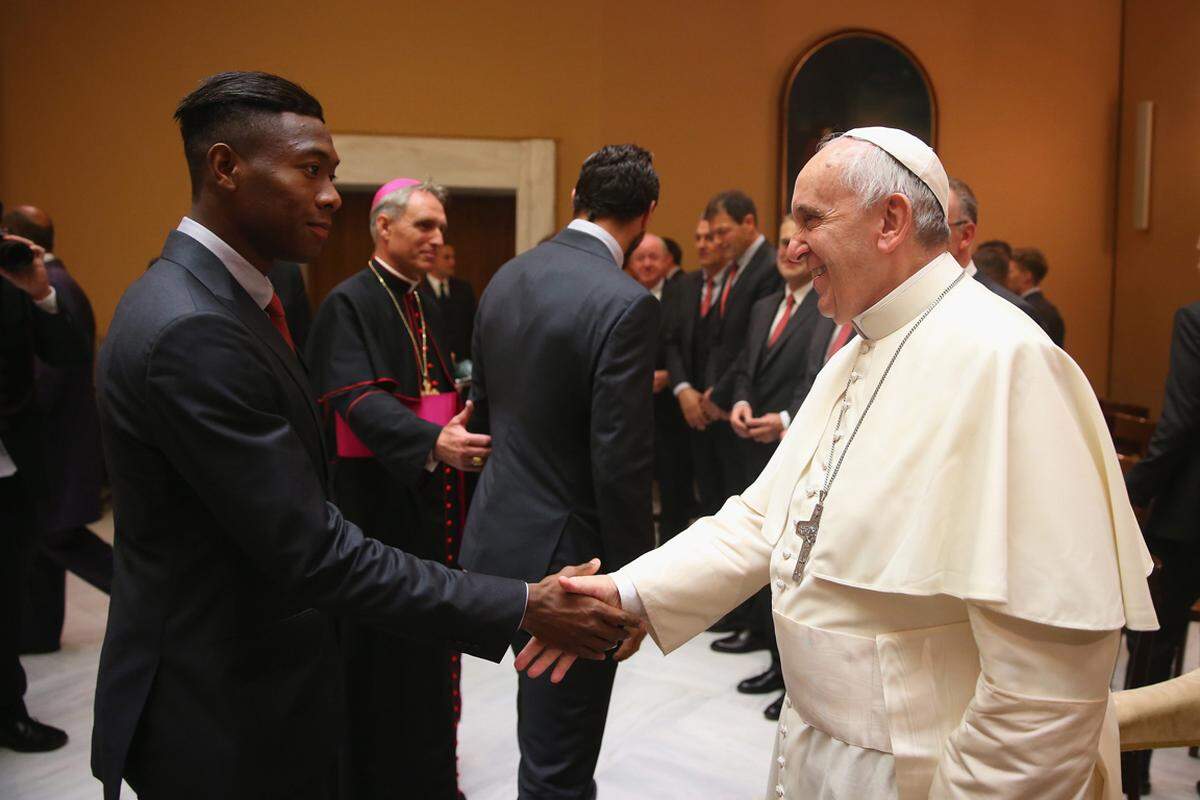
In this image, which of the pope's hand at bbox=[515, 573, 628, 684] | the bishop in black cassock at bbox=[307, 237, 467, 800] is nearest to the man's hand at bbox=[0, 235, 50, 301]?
the bishop in black cassock at bbox=[307, 237, 467, 800]

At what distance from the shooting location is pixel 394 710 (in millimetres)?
2887

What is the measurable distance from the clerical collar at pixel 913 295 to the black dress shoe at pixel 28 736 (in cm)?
325

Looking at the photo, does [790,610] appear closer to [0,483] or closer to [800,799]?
[800,799]

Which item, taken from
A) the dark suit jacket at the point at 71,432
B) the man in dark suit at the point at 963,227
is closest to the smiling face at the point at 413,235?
the dark suit jacket at the point at 71,432

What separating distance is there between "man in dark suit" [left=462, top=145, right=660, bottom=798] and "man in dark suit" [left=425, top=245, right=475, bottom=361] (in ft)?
14.1

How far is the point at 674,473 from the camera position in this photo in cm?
554

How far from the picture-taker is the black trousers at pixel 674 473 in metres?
5.54

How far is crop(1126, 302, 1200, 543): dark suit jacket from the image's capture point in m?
3.15

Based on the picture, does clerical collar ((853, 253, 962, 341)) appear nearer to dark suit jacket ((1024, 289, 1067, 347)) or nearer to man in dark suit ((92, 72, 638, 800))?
man in dark suit ((92, 72, 638, 800))

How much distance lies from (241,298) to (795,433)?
3.27 ft

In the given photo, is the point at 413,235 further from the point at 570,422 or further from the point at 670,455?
the point at 670,455

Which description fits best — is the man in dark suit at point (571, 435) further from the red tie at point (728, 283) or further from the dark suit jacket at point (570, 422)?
the red tie at point (728, 283)

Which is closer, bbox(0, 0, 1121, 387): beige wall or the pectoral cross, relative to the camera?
the pectoral cross

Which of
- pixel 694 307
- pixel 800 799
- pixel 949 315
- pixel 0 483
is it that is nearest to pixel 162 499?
pixel 800 799
